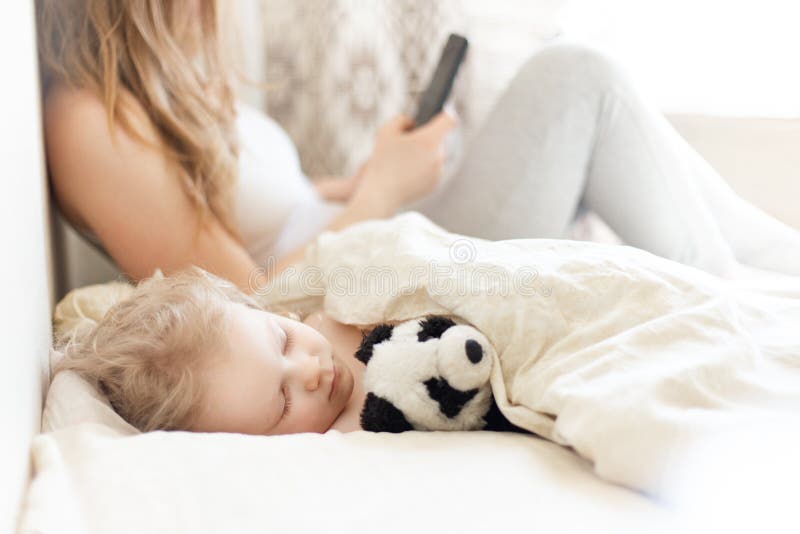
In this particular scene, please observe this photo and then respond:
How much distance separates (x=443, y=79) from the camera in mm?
1109

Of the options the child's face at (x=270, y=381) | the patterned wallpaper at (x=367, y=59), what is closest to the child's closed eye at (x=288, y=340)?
the child's face at (x=270, y=381)

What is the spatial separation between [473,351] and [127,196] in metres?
0.53

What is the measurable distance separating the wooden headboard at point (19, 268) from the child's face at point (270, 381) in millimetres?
149

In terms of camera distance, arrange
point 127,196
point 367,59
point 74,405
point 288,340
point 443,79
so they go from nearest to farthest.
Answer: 1. point 74,405
2. point 288,340
3. point 127,196
4. point 443,79
5. point 367,59

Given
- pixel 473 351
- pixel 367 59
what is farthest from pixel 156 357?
pixel 367 59

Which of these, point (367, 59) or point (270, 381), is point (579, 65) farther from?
point (367, 59)

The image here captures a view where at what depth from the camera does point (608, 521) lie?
0.46 meters

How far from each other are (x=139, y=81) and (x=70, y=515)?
0.67 meters

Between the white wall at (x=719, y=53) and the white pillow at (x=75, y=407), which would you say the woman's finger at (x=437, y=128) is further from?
the white pillow at (x=75, y=407)

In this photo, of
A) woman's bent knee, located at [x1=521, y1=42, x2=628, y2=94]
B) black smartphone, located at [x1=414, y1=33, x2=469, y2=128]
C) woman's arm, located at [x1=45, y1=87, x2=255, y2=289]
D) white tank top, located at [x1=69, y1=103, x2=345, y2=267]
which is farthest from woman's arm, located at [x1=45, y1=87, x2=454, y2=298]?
woman's bent knee, located at [x1=521, y1=42, x2=628, y2=94]

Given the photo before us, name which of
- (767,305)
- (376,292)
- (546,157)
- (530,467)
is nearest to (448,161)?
(546,157)

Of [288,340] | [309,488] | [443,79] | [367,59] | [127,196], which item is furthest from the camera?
[367,59]

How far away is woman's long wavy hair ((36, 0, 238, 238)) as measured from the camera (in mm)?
924

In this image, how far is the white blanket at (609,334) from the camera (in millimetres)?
500
